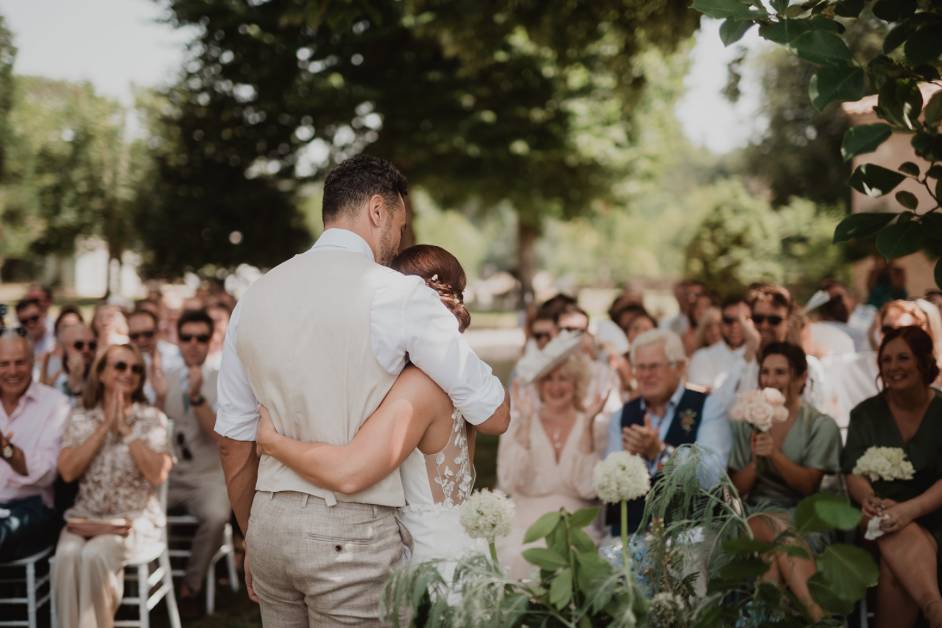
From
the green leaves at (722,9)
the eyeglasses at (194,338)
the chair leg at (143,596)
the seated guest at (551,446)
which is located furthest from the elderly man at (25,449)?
the green leaves at (722,9)

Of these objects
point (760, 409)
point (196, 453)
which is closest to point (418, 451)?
point (760, 409)

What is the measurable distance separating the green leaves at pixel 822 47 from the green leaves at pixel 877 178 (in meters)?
0.32

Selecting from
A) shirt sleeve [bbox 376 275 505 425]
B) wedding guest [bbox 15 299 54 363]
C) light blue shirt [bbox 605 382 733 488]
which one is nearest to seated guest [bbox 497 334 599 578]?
light blue shirt [bbox 605 382 733 488]

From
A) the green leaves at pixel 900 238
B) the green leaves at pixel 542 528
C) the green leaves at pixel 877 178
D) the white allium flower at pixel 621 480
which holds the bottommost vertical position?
the green leaves at pixel 542 528

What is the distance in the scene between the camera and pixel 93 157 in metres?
36.3

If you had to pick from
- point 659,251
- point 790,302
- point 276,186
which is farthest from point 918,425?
point 659,251

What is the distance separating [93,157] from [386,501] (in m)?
37.8

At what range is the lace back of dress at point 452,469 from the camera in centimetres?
255

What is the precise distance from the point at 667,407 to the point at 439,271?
8.34 feet

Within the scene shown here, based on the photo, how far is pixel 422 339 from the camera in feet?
7.60

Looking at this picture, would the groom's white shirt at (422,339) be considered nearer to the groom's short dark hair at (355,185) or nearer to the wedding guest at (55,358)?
the groom's short dark hair at (355,185)

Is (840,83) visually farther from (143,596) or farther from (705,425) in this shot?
(143,596)

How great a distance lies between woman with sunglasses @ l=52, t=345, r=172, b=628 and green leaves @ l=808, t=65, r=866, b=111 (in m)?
3.92

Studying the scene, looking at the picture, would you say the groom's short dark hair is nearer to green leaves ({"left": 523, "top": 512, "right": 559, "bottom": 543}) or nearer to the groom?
the groom
